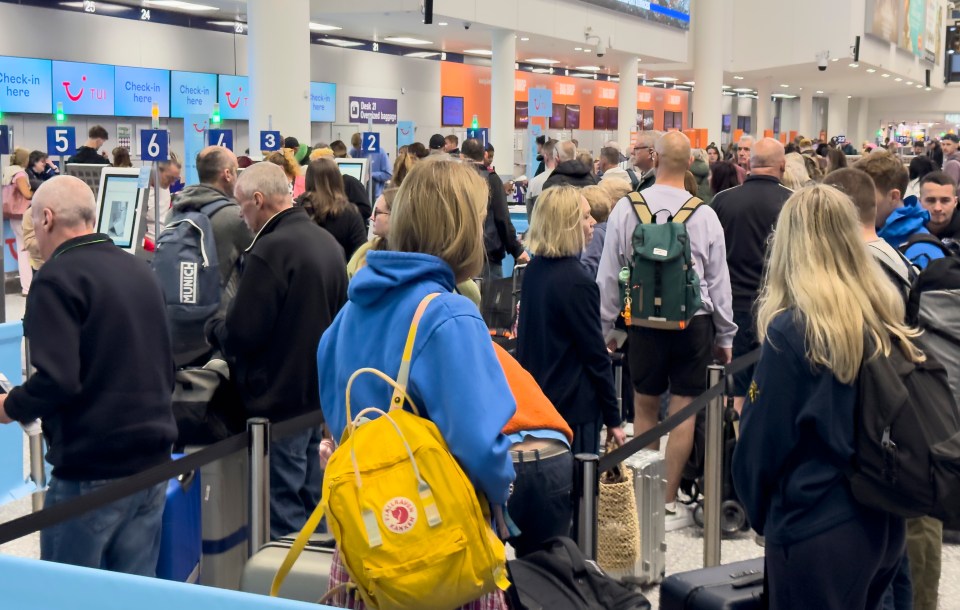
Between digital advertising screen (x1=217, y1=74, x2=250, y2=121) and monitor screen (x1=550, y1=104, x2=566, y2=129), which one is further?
monitor screen (x1=550, y1=104, x2=566, y2=129)

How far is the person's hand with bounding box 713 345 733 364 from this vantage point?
501 cm

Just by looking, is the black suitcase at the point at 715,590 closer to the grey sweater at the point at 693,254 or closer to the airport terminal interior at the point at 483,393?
the airport terminal interior at the point at 483,393

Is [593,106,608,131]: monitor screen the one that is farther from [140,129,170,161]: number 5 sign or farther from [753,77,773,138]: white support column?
[140,129,170,161]: number 5 sign

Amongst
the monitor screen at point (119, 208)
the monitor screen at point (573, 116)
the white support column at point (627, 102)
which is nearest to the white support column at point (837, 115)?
the monitor screen at point (573, 116)

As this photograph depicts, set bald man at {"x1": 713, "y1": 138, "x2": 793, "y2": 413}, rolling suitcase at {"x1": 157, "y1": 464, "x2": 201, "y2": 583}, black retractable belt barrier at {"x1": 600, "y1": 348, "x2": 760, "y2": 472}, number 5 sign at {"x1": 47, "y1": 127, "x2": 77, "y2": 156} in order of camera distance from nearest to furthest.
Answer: black retractable belt barrier at {"x1": 600, "y1": 348, "x2": 760, "y2": 472} < rolling suitcase at {"x1": 157, "y1": 464, "x2": 201, "y2": 583} < bald man at {"x1": 713, "y1": 138, "x2": 793, "y2": 413} < number 5 sign at {"x1": 47, "y1": 127, "x2": 77, "y2": 156}

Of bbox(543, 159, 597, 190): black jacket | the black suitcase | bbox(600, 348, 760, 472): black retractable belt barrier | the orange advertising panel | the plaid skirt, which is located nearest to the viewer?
the plaid skirt

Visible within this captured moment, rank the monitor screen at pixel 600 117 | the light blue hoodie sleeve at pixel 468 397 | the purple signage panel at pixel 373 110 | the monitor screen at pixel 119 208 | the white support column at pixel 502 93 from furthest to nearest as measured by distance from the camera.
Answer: the monitor screen at pixel 600 117
the purple signage panel at pixel 373 110
the white support column at pixel 502 93
the monitor screen at pixel 119 208
the light blue hoodie sleeve at pixel 468 397

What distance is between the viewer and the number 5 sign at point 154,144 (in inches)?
313

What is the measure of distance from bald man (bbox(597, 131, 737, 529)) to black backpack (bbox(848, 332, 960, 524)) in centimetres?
234

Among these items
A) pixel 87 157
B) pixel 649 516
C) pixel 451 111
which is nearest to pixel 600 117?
pixel 451 111

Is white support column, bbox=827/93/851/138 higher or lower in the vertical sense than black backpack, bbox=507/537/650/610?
higher

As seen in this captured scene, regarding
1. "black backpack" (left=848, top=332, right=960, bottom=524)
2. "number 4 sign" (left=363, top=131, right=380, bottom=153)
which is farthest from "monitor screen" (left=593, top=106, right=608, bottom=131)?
"black backpack" (left=848, top=332, right=960, bottom=524)

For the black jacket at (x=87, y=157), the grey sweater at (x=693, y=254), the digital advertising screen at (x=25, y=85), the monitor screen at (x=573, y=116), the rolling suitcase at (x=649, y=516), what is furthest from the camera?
the monitor screen at (x=573, y=116)

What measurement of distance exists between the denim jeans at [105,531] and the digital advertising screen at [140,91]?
643 inches
